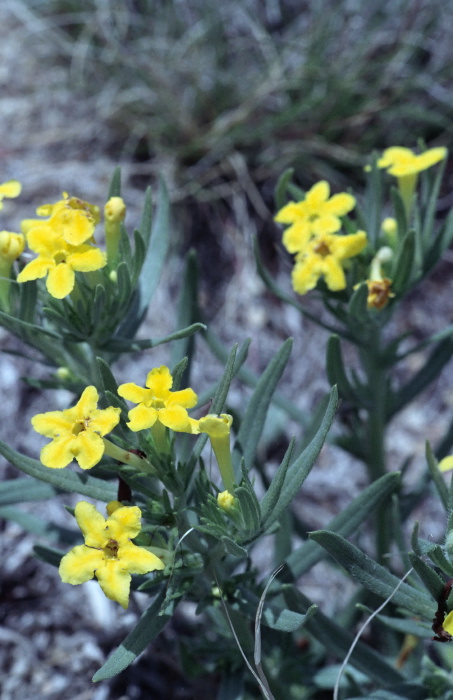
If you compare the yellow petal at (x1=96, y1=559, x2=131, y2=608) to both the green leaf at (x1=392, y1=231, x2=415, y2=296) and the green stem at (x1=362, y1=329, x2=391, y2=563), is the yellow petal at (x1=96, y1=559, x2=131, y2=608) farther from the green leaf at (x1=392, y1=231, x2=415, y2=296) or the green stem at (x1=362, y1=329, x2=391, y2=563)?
the green leaf at (x1=392, y1=231, x2=415, y2=296)

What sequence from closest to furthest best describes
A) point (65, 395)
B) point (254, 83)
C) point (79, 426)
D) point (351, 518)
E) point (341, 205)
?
point (79, 426), point (351, 518), point (341, 205), point (65, 395), point (254, 83)

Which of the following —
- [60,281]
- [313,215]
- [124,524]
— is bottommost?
[124,524]

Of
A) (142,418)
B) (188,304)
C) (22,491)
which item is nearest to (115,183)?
(188,304)

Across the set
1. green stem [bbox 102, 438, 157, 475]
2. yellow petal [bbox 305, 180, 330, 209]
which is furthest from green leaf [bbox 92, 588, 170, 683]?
yellow petal [bbox 305, 180, 330, 209]

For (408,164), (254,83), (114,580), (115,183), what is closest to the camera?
(114,580)

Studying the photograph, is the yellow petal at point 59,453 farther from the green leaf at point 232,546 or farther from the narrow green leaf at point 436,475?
the narrow green leaf at point 436,475

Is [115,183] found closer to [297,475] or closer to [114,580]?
[297,475]

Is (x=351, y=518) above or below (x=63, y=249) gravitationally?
below
